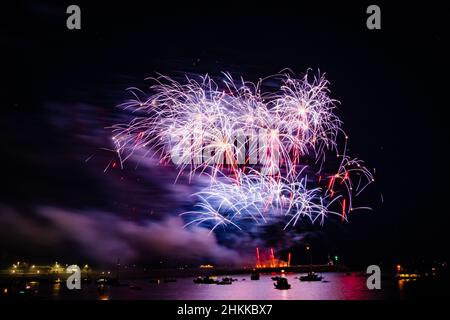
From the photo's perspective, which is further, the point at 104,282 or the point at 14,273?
the point at 14,273
